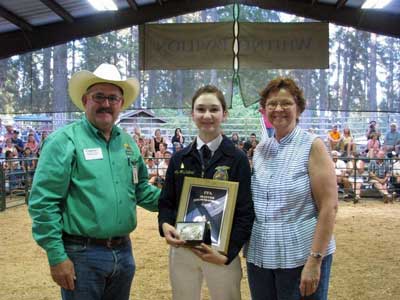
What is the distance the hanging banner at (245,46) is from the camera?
9.55 metres

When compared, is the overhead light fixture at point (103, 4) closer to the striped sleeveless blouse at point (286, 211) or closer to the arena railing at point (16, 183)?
the arena railing at point (16, 183)

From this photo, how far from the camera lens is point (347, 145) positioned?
11.4m

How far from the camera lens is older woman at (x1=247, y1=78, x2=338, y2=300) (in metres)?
1.87

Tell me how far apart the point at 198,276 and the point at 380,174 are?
31.8ft

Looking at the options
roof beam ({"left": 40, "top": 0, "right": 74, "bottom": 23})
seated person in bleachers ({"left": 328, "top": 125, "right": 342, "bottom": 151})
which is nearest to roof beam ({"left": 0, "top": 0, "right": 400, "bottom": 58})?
roof beam ({"left": 40, "top": 0, "right": 74, "bottom": 23})

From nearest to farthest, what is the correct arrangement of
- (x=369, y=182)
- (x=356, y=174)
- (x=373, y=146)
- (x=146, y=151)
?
(x=369, y=182), (x=356, y=174), (x=373, y=146), (x=146, y=151)

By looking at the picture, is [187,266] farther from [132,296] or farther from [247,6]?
[247,6]

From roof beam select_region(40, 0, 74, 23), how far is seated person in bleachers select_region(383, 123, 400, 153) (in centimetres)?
821

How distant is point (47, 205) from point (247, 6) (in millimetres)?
9124

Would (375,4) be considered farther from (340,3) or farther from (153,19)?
(153,19)

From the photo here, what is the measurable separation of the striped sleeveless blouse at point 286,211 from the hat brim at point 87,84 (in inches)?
35.3

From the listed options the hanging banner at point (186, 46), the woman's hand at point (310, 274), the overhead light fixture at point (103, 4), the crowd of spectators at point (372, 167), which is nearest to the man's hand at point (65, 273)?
the woman's hand at point (310, 274)

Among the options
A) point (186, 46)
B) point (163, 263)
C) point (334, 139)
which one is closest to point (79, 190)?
point (163, 263)

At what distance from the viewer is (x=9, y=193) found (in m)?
10.6
